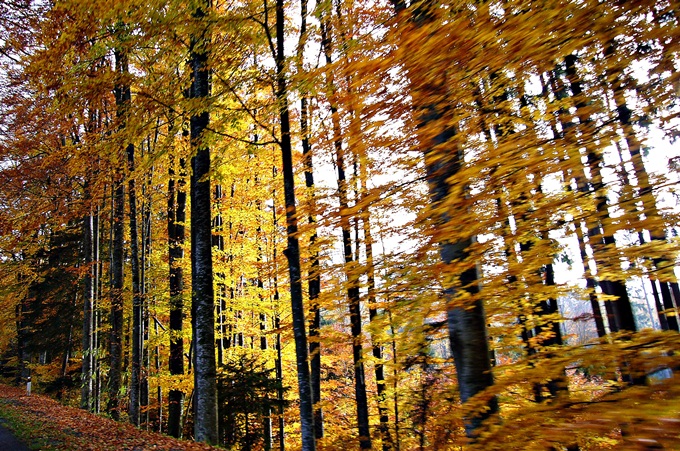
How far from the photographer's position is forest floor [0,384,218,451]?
7145 millimetres

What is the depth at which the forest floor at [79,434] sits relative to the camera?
714 cm

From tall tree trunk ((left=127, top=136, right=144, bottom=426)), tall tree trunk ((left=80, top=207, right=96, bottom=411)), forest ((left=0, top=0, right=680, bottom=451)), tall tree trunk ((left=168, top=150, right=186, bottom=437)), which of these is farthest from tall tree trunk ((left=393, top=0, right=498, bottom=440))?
tall tree trunk ((left=80, top=207, right=96, bottom=411))

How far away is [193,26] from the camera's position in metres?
5.03

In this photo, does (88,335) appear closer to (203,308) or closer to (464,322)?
(203,308)

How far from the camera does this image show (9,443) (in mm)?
8086

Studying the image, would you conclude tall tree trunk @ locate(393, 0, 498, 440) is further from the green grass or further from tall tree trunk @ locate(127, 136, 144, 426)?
tall tree trunk @ locate(127, 136, 144, 426)

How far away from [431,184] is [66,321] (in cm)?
2326

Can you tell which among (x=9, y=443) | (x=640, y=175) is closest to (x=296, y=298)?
(x=640, y=175)

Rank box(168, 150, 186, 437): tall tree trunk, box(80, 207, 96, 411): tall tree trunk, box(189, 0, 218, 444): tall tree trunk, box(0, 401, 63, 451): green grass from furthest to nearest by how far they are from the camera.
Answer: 1. box(80, 207, 96, 411): tall tree trunk
2. box(168, 150, 186, 437): tall tree trunk
3. box(0, 401, 63, 451): green grass
4. box(189, 0, 218, 444): tall tree trunk

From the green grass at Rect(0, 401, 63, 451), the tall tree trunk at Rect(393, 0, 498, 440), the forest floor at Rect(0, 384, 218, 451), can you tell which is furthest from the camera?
the green grass at Rect(0, 401, 63, 451)

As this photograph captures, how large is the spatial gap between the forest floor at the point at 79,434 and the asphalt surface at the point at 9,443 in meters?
0.10

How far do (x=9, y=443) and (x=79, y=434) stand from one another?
1.41 m

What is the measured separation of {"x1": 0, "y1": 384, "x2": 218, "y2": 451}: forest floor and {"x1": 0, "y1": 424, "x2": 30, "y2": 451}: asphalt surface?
10cm

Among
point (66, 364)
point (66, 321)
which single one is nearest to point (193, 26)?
point (66, 321)
